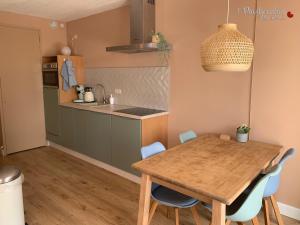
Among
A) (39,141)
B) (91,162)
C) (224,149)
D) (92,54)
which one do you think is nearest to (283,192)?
(224,149)

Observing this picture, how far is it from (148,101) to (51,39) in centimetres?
238

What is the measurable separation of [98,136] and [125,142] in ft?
1.84

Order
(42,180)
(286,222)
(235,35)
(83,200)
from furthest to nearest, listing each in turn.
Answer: (42,180) → (83,200) → (286,222) → (235,35)

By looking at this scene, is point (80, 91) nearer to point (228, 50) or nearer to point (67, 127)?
point (67, 127)

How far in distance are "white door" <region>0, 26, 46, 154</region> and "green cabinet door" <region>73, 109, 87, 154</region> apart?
105 cm

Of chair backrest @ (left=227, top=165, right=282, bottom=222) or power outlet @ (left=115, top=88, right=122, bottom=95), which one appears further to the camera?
power outlet @ (left=115, top=88, right=122, bottom=95)

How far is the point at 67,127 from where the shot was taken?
3979mm

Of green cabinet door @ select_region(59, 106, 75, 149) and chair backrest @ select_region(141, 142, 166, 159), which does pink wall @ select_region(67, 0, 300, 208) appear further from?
green cabinet door @ select_region(59, 106, 75, 149)

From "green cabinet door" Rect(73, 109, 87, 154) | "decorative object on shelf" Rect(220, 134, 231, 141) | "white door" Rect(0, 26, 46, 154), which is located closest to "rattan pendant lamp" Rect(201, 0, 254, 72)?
"decorative object on shelf" Rect(220, 134, 231, 141)

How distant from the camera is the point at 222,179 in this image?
4.83 feet

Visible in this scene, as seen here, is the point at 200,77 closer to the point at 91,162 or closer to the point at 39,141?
the point at 91,162

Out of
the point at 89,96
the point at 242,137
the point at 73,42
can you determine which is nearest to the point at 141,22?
the point at 89,96

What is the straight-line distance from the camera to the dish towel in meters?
3.97

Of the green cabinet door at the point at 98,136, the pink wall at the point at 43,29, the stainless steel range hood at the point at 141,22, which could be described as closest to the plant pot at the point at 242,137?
the stainless steel range hood at the point at 141,22
